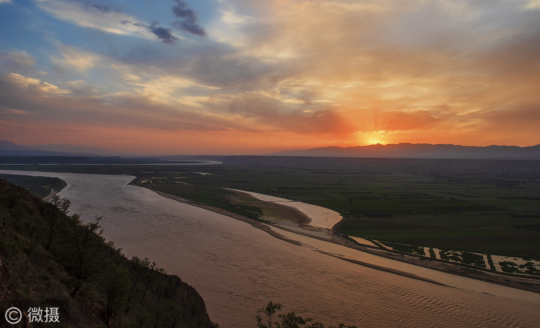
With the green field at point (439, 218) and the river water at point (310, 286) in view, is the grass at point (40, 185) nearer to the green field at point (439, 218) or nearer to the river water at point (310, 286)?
the green field at point (439, 218)

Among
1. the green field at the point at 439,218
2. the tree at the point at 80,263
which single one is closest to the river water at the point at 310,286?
the tree at the point at 80,263

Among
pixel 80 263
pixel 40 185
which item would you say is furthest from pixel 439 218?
pixel 40 185

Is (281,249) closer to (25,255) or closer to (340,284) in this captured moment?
(340,284)

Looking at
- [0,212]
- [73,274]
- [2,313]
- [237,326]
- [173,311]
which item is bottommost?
[237,326]

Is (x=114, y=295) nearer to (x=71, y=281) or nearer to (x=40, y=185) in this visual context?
(x=71, y=281)

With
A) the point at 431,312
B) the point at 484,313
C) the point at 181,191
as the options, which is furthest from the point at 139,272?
the point at 181,191

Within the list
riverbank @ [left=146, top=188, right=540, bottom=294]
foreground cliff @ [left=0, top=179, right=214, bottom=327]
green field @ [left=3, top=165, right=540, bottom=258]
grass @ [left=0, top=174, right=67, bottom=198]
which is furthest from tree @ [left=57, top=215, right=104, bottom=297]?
grass @ [left=0, top=174, right=67, bottom=198]
